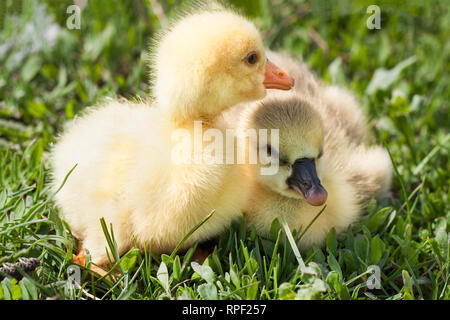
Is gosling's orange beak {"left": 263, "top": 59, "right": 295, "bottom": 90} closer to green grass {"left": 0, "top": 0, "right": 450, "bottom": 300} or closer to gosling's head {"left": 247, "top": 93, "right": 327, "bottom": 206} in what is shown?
gosling's head {"left": 247, "top": 93, "right": 327, "bottom": 206}

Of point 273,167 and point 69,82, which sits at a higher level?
point 69,82

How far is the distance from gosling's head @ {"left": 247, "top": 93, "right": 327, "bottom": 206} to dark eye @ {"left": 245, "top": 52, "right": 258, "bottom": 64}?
18 centimetres

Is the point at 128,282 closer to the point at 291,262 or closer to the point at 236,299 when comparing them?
the point at 236,299

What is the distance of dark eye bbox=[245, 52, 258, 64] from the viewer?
1.62 metres

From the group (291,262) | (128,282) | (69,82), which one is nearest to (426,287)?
(291,262)

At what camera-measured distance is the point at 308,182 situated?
1.69m

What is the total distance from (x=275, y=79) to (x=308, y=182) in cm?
34

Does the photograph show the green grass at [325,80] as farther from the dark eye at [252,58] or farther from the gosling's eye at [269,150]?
the dark eye at [252,58]

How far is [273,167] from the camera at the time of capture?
69.3 inches

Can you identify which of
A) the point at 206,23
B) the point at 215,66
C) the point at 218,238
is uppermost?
the point at 206,23

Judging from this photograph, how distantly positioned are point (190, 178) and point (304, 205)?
441 millimetres

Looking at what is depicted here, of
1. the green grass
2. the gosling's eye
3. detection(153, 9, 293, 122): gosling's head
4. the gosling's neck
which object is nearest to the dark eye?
detection(153, 9, 293, 122): gosling's head

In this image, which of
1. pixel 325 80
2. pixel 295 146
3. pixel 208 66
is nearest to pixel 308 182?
pixel 295 146

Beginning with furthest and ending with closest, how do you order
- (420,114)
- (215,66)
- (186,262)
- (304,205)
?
(420,114) → (304,205) → (186,262) → (215,66)
